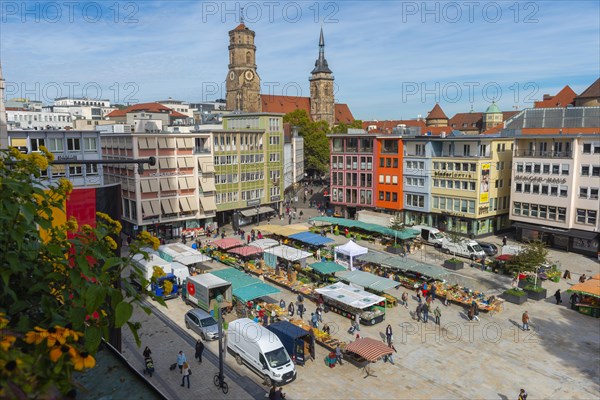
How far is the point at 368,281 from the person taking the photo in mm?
32812

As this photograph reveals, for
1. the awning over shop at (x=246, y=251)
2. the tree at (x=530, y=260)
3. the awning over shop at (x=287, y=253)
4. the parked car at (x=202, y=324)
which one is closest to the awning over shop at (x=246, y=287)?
the parked car at (x=202, y=324)

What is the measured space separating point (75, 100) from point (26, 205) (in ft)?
584

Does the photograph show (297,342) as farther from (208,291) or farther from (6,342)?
(6,342)

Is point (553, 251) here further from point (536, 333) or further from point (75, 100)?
point (75, 100)

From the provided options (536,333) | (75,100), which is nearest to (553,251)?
(536,333)

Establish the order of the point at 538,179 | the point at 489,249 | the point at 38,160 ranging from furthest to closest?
the point at 538,179 → the point at 489,249 → the point at 38,160

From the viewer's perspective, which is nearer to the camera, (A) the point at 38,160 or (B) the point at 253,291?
(A) the point at 38,160

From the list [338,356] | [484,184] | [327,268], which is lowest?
[338,356]

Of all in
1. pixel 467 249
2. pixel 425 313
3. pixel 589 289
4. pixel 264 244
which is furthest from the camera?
pixel 467 249

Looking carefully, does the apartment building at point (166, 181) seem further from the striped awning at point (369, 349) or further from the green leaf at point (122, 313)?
the green leaf at point (122, 313)

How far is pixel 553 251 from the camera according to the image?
151ft

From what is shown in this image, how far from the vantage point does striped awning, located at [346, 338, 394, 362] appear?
74.5ft

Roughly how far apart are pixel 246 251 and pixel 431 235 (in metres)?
19.5

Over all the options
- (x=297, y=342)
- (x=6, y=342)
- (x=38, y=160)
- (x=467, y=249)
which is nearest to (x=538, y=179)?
(x=467, y=249)
